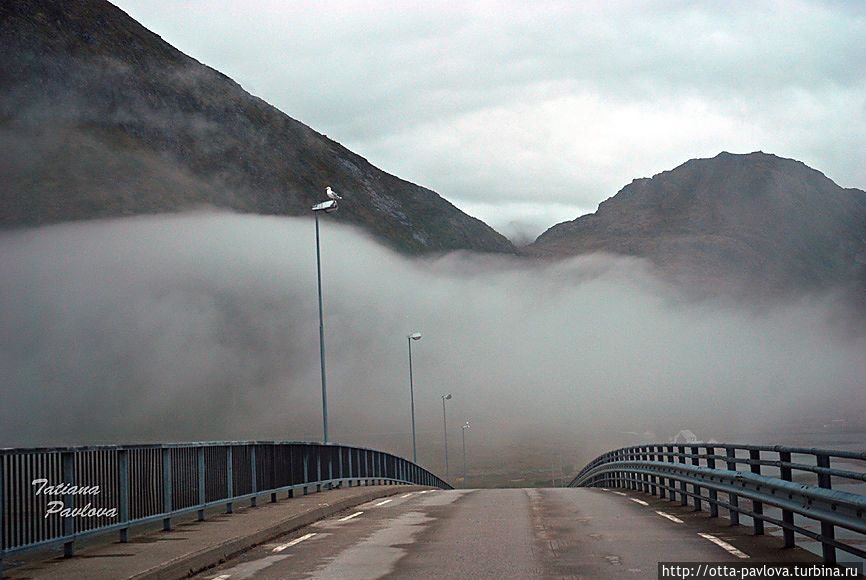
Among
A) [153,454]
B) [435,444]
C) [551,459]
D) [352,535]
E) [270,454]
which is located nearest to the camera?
[153,454]

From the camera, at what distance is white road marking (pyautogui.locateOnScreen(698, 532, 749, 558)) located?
10.9 meters

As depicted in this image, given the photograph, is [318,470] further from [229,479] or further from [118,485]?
[118,485]

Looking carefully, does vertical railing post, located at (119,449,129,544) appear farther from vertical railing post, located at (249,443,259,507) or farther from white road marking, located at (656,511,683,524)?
white road marking, located at (656,511,683,524)

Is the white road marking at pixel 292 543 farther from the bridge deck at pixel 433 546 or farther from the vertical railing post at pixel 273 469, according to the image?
the vertical railing post at pixel 273 469

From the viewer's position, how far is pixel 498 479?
132500 mm

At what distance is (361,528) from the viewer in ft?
52.0

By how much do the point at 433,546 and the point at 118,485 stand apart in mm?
4238

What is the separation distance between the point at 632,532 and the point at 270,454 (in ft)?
29.7

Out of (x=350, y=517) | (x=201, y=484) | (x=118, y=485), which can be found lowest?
(x=350, y=517)

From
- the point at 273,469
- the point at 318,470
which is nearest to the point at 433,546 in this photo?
the point at 273,469

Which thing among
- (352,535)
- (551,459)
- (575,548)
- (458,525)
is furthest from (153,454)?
(551,459)

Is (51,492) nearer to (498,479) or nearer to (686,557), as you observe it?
(686,557)

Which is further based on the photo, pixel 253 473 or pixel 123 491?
pixel 253 473

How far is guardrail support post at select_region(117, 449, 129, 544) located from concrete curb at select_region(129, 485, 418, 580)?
4.66 ft
